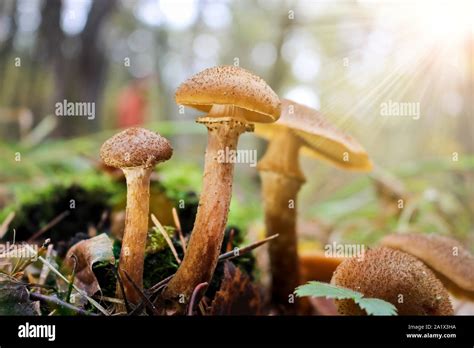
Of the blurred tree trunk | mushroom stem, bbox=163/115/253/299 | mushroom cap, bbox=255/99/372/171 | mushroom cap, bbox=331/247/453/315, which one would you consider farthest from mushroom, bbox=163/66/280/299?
the blurred tree trunk

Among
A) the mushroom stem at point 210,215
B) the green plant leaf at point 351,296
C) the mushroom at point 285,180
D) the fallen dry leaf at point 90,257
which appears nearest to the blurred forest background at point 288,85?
the mushroom at point 285,180

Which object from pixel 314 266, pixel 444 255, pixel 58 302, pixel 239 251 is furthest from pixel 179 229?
pixel 444 255

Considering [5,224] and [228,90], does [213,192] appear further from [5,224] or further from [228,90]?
[5,224]

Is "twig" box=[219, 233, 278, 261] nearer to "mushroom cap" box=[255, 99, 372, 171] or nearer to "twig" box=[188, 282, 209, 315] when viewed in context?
"twig" box=[188, 282, 209, 315]

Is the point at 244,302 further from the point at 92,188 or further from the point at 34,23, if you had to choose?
the point at 34,23

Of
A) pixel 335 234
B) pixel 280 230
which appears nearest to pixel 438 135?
pixel 335 234

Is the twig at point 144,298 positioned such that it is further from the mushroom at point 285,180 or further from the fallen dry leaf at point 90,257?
the mushroom at point 285,180
